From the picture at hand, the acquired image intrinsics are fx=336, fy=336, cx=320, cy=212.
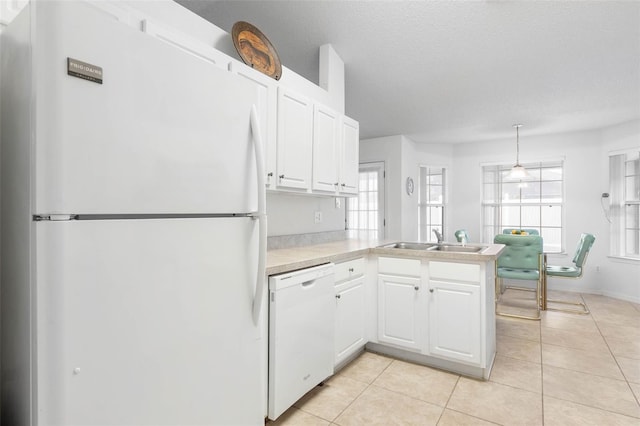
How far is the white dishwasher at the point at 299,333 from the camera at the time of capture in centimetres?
175

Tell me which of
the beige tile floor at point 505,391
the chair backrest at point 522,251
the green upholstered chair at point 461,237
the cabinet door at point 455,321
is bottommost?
the beige tile floor at point 505,391

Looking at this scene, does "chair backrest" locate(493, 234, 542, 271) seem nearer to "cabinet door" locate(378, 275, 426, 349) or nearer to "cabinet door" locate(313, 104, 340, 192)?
"cabinet door" locate(378, 275, 426, 349)

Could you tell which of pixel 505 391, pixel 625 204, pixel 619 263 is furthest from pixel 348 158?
pixel 619 263

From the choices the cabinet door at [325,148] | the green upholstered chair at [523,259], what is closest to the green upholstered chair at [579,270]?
the green upholstered chair at [523,259]

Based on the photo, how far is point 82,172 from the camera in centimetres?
83

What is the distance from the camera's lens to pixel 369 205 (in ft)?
19.5

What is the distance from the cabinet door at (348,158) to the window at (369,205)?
257cm

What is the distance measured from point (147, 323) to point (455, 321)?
6.97 feet

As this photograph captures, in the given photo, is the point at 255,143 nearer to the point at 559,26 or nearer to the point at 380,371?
the point at 380,371

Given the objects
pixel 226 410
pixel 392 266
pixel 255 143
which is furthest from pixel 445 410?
pixel 255 143

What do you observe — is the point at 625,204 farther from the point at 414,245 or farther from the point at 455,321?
the point at 455,321

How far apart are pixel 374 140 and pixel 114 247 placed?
17.7 feet

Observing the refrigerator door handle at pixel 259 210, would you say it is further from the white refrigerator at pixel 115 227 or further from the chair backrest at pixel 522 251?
the chair backrest at pixel 522 251

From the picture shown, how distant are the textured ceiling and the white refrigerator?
5.43 feet
